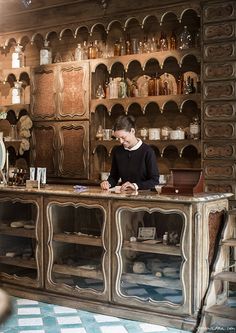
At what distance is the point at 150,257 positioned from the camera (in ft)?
12.8

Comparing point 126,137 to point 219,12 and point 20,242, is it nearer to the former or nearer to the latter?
point 20,242

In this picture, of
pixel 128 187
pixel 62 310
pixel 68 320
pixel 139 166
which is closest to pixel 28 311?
pixel 62 310

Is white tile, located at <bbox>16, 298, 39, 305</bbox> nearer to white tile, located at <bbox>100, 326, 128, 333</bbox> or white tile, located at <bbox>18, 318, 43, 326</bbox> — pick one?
white tile, located at <bbox>18, 318, 43, 326</bbox>

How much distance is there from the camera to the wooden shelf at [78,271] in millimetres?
4176

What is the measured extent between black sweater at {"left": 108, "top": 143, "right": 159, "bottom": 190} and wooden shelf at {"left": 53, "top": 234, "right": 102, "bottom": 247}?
634mm

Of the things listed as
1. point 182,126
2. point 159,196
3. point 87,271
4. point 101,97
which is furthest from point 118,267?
point 101,97

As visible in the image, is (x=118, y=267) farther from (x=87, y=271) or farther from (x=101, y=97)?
(x=101, y=97)

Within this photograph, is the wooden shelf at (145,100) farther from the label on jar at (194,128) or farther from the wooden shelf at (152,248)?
Result: the wooden shelf at (152,248)

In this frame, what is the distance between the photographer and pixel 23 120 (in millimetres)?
6746

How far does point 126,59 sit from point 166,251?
9.24 ft

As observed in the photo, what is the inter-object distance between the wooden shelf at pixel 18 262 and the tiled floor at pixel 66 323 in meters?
0.40

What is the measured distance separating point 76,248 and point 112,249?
1.30 ft

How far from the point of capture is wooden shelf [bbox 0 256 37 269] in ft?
15.0

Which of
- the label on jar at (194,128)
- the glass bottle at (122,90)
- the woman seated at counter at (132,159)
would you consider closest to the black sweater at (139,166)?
the woman seated at counter at (132,159)
